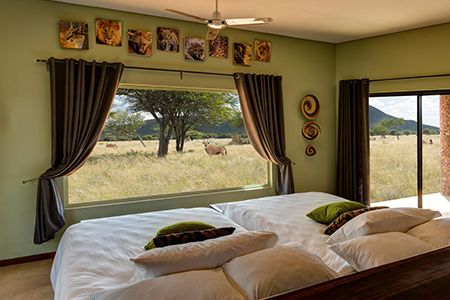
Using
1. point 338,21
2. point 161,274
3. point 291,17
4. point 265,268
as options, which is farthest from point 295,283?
point 338,21

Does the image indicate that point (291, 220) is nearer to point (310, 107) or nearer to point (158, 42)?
point (158, 42)

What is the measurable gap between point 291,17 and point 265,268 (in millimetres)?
3511

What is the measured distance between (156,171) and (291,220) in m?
2.03

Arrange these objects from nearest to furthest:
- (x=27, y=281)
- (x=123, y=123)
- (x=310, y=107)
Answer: (x=27, y=281)
(x=123, y=123)
(x=310, y=107)

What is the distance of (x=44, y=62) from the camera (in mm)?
3594

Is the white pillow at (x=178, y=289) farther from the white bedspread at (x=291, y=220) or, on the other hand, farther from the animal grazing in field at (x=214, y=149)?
the animal grazing in field at (x=214, y=149)

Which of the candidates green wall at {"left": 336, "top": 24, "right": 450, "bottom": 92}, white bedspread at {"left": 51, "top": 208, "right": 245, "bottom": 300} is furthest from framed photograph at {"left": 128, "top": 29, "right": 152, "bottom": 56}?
green wall at {"left": 336, "top": 24, "right": 450, "bottom": 92}

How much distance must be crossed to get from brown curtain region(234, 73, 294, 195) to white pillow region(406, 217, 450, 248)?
2.57m

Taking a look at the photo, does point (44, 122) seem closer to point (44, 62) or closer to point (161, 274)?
point (44, 62)

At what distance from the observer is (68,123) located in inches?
142

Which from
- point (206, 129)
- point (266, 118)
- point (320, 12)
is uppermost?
point (320, 12)

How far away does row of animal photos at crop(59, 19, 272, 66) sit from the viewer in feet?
12.2

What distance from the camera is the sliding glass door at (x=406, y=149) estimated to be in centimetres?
471

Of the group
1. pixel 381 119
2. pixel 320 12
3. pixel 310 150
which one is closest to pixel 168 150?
pixel 310 150
